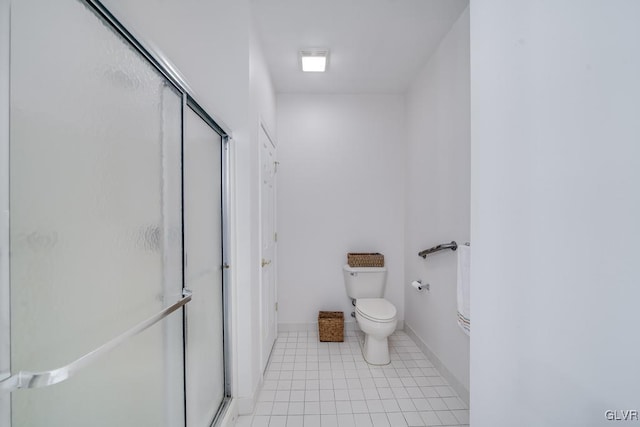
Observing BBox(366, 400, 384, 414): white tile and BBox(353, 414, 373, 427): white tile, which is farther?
BBox(366, 400, 384, 414): white tile

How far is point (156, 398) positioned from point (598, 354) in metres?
1.24

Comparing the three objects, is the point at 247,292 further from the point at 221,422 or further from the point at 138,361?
the point at 138,361

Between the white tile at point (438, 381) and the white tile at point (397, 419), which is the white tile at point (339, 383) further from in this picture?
the white tile at point (438, 381)

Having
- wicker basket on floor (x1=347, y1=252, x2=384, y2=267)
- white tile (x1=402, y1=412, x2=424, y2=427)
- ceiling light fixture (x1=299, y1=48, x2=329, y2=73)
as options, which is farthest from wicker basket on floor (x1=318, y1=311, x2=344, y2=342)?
ceiling light fixture (x1=299, y1=48, x2=329, y2=73)

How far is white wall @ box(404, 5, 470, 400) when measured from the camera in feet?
5.92

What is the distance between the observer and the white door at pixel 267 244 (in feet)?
6.78

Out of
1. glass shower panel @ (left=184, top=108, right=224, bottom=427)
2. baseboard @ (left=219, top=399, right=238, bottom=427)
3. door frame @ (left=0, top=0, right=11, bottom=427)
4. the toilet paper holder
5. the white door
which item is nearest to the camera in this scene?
door frame @ (left=0, top=0, right=11, bottom=427)

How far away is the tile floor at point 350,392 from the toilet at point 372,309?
0.12 metres

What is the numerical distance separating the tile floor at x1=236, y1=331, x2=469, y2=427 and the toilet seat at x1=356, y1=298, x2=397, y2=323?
405mm

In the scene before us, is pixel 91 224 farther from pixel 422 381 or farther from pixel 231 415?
pixel 422 381

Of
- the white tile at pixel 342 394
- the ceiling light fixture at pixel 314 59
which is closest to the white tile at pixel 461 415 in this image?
the white tile at pixel 342 394

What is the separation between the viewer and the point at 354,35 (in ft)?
6.66

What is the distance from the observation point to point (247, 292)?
167cm

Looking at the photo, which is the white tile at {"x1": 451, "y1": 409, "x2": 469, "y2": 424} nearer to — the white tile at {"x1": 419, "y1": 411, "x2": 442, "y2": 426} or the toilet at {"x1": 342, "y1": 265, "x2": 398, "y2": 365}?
the white tile at {"x1": 419, "y1": 411, "x2": 442, "y2": 426}
